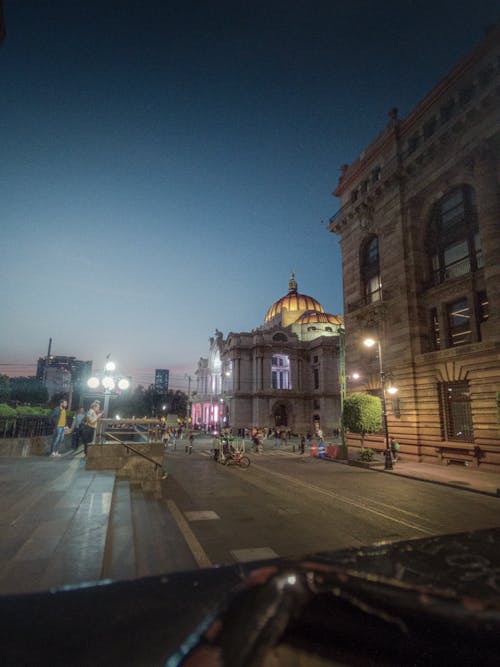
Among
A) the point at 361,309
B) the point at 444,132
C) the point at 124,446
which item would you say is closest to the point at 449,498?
the point at 124,446

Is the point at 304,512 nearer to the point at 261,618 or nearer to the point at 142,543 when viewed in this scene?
the point at 142,543

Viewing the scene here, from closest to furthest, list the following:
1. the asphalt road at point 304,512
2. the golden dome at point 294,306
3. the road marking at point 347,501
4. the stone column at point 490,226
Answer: the asphalt road at point 304,512 → the road marking at point 347,501 → the stone column at point 490,226 → the golden dome at point 294,306

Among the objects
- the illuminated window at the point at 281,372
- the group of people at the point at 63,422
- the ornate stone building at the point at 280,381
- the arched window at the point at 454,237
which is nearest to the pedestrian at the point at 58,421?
the group of people at the point at 63,422

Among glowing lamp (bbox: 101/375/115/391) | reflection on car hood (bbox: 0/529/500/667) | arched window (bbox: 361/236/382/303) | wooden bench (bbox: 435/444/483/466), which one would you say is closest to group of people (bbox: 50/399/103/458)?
glowing lamp (bbox: 101/375/115/391)

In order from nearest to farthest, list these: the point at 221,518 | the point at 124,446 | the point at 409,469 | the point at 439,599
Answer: the point at 439,599
the point at 221,518
the point at 124,446
the point at 409,469

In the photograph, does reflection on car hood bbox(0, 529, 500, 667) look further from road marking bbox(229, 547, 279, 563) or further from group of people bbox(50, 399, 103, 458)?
group of people bbox(50, 399, 103, 458)

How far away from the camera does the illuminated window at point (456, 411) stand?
20344 millimetres

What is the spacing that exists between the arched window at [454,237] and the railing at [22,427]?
81.5 ft

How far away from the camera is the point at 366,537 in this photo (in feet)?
24.7

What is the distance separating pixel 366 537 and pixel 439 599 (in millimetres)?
7881

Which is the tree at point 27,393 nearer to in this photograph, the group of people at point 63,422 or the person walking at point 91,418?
the group of people at point 63,422

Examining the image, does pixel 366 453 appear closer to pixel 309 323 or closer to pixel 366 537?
pixel 366 537

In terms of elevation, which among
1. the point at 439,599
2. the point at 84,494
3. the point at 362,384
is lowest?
the point at 84,494

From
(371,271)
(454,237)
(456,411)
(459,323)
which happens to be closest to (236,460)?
(456,411)
